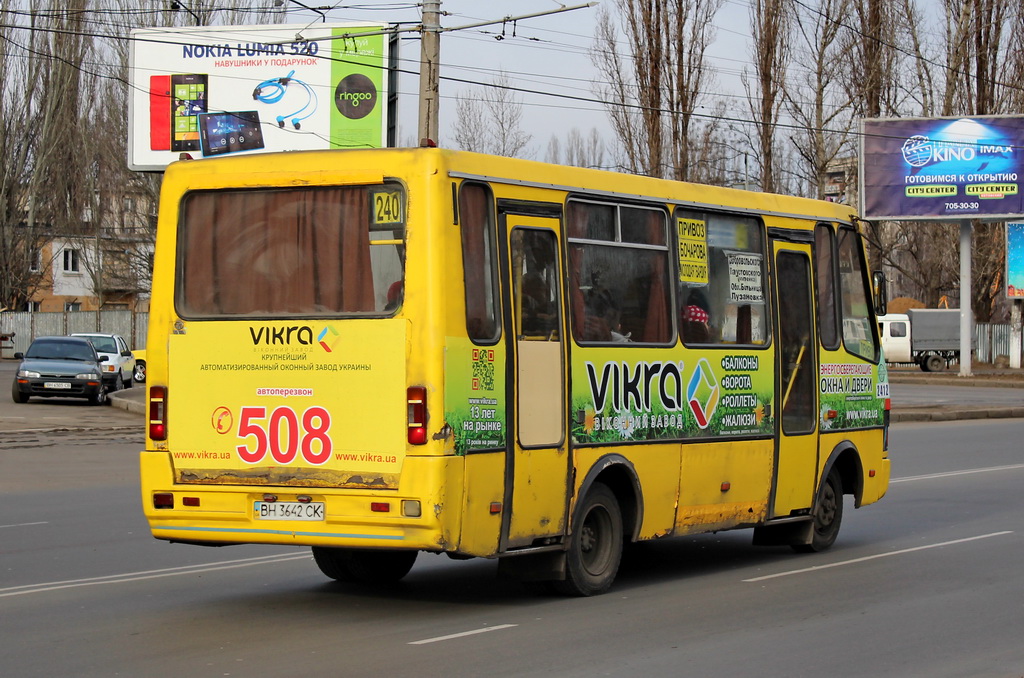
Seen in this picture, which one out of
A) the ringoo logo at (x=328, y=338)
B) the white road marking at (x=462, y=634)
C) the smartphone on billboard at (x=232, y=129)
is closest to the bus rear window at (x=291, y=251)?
the ringoo logo at (x=328, y=338)

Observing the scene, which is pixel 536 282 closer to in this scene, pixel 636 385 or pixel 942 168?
pixel 636 385

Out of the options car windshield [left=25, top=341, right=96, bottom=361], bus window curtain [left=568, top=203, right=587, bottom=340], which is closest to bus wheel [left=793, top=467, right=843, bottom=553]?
bus window curtain [left=568, top=203, right=587, bottom=340]

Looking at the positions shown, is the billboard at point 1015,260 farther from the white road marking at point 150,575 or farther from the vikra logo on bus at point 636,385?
the white road marking at point 150,575

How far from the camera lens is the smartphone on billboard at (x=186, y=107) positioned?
35031mm

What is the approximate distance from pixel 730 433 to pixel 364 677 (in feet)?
15.7

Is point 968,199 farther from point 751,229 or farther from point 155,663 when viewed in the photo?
point 155,663

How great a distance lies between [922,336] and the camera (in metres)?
61.3

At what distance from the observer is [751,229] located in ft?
37.6

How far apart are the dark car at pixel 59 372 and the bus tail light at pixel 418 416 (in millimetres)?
25831

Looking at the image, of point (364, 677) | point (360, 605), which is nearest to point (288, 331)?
point (360, 605)

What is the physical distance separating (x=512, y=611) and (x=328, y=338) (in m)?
2.08

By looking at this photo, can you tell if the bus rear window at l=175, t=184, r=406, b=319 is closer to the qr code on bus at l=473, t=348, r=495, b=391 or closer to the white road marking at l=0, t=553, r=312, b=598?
the qr code on bus at l=473, t=348, r=495, b=391

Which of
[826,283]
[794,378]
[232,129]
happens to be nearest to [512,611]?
[794,378]

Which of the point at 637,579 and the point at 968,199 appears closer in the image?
the point at 637,579
